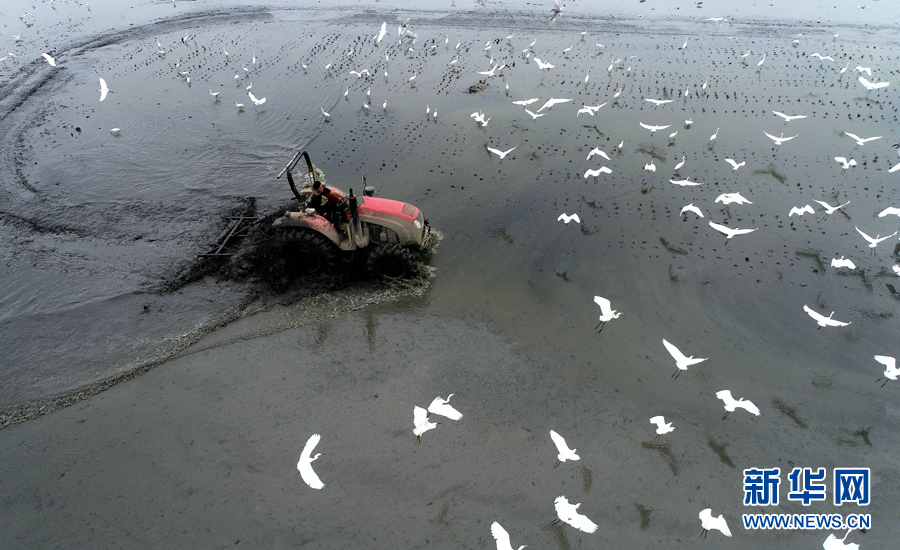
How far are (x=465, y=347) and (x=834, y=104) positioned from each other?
599 inches

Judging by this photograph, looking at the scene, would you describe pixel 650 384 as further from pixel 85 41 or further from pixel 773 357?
pixel 85 41

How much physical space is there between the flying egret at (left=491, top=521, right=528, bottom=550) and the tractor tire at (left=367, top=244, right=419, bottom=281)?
3941 mm

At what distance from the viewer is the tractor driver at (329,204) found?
22.0ft

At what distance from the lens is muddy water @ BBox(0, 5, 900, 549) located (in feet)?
15.5

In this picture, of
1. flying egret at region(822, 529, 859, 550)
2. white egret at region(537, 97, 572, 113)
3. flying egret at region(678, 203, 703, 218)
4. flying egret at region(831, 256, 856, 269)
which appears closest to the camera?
flying egret at region(822, 529, 859, 550)

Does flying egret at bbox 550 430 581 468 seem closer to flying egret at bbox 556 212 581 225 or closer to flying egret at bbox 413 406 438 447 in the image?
flying egret at bbox 413 406 438 447

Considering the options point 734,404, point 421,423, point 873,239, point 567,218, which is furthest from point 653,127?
point 421,423

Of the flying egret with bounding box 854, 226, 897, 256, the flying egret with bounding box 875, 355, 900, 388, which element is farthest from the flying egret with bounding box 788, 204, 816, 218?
the flying egret with bounding box 875, 355, 900, 388

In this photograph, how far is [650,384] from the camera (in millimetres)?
5938

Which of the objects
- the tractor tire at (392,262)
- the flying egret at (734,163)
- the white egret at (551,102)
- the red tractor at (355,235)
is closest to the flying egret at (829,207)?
the flying egret at (734,163)

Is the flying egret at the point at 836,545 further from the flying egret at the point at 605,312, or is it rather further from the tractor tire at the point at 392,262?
the tractor tire at the point at 392,262

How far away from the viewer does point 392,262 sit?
6961mm

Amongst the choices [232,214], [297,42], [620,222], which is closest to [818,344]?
[620,222]

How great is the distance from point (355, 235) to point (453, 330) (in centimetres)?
219
